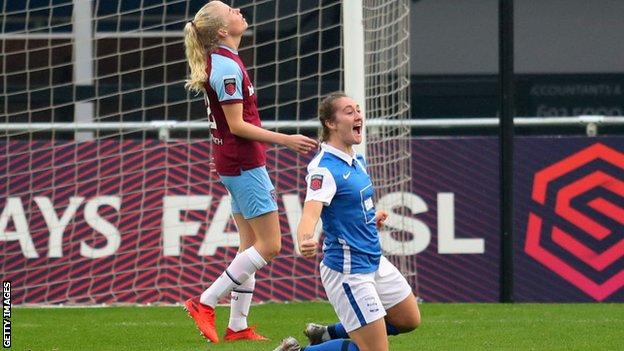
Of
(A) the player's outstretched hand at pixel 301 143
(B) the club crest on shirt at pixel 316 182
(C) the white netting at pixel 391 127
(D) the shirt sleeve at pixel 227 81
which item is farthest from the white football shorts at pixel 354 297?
(C) the white netting at pixel 391 127

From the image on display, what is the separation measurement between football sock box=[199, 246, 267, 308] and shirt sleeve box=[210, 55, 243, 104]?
82 cm

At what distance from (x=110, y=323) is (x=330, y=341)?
2.81 m

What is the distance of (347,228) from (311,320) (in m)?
2.87

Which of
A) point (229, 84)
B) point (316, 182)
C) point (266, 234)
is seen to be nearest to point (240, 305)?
point (266, 234)

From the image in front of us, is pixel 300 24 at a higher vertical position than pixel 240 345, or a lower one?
higher

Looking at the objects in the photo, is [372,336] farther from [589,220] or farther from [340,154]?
[589,220]

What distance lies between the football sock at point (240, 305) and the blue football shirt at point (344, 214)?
1.68 meters

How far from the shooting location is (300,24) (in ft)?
35.3

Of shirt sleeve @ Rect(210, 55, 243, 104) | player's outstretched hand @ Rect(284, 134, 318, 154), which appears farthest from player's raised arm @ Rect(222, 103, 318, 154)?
player's outstretched hand @ Rect(284, 134, 318, 154)

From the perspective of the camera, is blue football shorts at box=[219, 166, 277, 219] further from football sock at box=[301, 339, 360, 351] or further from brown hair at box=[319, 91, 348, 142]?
football sock at box=[301, 339, 360, 351]

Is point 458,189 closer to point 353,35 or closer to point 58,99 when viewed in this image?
point 353,35

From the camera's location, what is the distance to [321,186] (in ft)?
20.7

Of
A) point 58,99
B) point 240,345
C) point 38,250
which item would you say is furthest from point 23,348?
point 58,99

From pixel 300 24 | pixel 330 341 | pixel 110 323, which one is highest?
pixel 300 24
